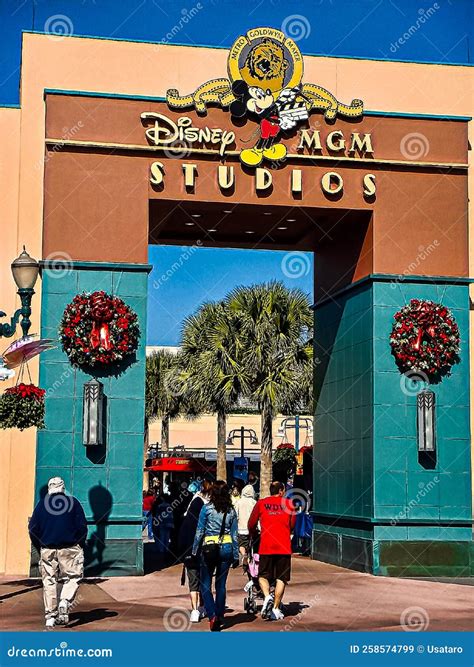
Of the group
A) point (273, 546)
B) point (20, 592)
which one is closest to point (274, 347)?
Result: point (20, 592)

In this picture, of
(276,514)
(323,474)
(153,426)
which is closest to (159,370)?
(153,426)

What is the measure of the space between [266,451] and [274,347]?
3139 mm

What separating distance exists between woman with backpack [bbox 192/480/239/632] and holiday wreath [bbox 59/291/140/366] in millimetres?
5887

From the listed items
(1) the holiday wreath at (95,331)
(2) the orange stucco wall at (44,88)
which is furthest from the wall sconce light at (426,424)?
(1) the holiday wreath at (95,331)

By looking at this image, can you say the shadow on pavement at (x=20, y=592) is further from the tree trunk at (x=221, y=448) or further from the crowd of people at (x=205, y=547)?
the tree trunk at (x=221, y=448)

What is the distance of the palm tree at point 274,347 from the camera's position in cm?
3200

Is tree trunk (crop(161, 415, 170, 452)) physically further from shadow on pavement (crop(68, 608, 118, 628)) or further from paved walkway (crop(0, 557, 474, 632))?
shadow on pavement (crop(68, 608, 118, 628))

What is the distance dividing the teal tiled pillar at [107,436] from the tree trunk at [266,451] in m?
14.0

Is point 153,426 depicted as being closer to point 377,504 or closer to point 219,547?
point 377,504

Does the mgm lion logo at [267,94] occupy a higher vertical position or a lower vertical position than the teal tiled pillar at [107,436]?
higher

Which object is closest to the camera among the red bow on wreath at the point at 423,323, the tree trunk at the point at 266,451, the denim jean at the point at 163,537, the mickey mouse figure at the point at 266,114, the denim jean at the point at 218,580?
the denim jean at the point at 218,580

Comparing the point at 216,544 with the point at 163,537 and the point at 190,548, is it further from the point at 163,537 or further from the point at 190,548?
the point at 163,537

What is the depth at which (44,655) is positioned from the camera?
35.6 feet

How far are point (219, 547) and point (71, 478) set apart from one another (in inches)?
234
